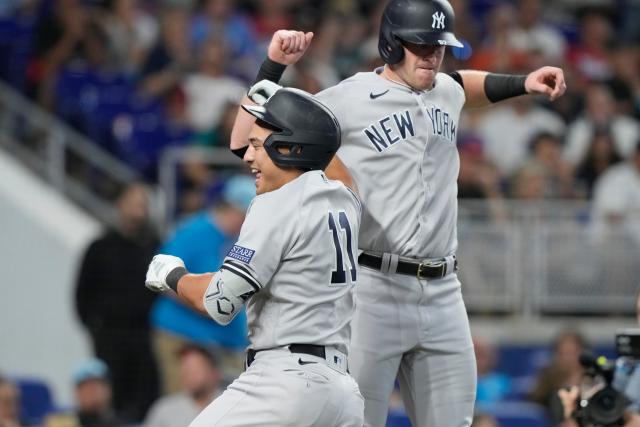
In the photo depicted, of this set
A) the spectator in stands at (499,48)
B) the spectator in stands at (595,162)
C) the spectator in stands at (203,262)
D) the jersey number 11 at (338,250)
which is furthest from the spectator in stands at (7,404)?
the spectator in stands at (499,48)

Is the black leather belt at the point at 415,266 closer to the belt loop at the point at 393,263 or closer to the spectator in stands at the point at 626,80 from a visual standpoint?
the belt loop at the point at 393,263

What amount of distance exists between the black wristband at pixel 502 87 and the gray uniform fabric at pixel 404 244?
1.14ft

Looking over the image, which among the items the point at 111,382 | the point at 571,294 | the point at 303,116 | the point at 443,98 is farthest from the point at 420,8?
the point at 571,294

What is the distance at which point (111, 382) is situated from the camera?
30.5 feet

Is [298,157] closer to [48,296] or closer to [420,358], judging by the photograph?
[420,358]

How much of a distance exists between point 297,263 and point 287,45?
0.87 m

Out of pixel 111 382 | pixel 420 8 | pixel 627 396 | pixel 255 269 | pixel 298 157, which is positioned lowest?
pixel 111 382

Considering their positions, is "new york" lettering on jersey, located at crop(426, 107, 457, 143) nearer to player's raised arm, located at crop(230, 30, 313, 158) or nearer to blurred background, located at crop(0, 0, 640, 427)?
player's raised arm, located at crop(230, 30, 313, 158)

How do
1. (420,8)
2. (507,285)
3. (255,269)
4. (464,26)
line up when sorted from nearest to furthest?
(255,269) → (420,8) → (507,285) → (464,26)

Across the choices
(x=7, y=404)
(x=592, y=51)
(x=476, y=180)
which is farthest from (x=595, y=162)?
(x=7, y=404)

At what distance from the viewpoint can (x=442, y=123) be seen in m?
5.24

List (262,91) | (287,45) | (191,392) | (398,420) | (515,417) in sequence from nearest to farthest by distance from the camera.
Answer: (262,91) < (287,45) < (398,420) < (515,417) < (191,392)

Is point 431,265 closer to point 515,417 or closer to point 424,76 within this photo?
point 424,76

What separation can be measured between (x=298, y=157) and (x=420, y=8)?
0.82 m
